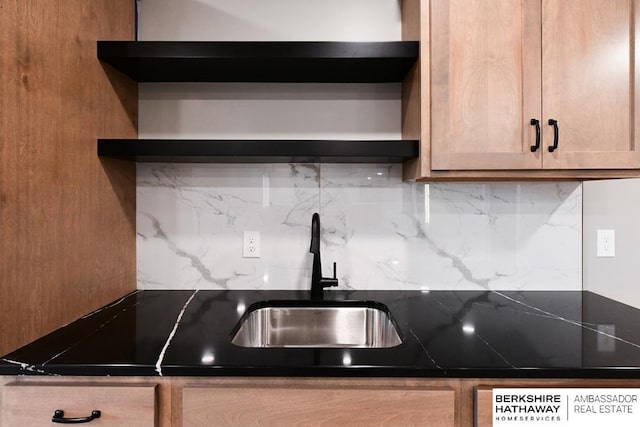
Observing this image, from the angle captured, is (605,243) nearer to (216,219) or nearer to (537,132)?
(537,132)

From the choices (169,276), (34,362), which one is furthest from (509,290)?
(34,362)

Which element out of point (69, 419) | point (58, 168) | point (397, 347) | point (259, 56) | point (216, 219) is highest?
point (259, 56)

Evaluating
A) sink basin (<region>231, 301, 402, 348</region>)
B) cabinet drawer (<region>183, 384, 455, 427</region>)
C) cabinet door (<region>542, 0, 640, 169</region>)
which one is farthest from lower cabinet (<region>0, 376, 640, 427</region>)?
cabinet door (<region>542, 0, 640, 169</region>)

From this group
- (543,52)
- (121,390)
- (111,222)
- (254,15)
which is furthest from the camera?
(254,15)

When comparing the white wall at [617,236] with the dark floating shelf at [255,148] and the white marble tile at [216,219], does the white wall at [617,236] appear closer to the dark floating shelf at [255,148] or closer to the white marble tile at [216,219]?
the dark floating shelf at [255,148]

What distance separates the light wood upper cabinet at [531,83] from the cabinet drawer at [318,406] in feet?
2.37

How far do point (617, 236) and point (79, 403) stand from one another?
184cm

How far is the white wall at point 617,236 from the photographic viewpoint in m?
1.59

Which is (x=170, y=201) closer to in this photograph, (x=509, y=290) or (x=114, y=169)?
(x=114, y=169)

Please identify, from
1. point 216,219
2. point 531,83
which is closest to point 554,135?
point 531,83

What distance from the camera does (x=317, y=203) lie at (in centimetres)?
179

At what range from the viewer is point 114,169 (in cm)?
161

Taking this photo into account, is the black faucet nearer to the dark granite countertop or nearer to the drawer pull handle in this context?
the dark granite countertop

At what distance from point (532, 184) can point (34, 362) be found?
1.76 m
